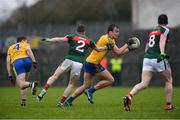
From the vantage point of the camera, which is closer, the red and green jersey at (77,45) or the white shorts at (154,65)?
the white shorts at (154,65)

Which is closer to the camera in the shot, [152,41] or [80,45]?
[152,41]

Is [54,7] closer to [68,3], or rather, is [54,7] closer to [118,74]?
[68,3]

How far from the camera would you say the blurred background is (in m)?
42.8

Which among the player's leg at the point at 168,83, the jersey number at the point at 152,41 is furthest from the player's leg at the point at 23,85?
the player's leg at the point at 168,83

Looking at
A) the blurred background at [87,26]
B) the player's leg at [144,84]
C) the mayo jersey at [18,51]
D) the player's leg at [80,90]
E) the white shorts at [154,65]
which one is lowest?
the blurred background at [87,26]

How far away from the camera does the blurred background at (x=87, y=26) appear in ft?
141

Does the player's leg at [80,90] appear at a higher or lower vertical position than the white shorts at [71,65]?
lower

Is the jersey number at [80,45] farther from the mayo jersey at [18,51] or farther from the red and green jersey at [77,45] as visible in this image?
the mayo jersey at [18,51]

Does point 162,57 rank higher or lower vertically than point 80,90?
higher

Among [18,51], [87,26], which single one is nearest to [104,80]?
Result: [18,51]

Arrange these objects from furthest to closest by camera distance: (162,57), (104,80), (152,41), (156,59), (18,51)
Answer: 1. (104,80)
2. (18,51)
3. (152,41)
4. (156,59)
5. (162,57)

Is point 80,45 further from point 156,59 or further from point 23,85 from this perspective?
point 156,59

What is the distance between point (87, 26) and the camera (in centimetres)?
6169

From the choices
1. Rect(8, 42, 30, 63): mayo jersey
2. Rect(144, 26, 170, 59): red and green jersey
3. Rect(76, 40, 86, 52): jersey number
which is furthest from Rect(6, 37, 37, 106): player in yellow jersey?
Rect(144, 26, 170, 59): red and green jersey
